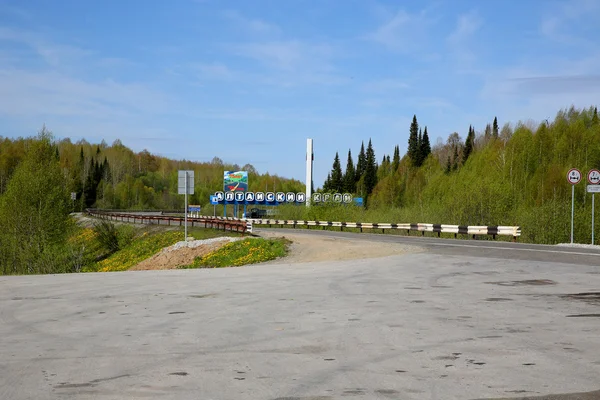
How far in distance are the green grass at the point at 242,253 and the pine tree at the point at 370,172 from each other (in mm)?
133341

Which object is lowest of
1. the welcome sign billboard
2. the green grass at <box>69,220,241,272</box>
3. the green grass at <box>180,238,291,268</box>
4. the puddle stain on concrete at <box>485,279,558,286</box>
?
the green grass at <box>69,220,241,272</box>

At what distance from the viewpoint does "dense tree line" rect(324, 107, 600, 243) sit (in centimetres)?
3822

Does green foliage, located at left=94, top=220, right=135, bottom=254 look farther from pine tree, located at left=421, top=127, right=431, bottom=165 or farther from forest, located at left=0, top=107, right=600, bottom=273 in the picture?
pine tree, located at left=421, top=127, right=431, bottom=165

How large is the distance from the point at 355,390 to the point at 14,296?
346 inches

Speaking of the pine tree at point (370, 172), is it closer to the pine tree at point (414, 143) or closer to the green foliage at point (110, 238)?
the pine tree at point (414, 143)

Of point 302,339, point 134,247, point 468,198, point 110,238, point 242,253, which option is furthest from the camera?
point 110,238

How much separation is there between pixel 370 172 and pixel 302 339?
165148 mm

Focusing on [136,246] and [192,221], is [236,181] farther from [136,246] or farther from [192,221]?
[136,246]

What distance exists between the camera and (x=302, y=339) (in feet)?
25.5

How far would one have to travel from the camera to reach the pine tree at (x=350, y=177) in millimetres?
173400

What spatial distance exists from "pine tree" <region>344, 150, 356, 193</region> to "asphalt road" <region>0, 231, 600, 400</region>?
6244 inches

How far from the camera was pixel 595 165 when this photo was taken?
2948 inches

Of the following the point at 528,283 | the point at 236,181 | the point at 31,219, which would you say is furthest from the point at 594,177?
the point at 236,181

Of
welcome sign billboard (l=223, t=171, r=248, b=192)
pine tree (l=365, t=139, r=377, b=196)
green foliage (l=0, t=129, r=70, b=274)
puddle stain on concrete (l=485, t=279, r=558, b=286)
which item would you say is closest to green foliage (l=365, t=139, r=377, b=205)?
pine tree (l=365, t=139, r=377, b=196)
